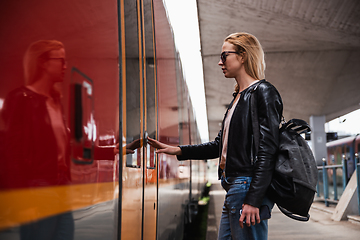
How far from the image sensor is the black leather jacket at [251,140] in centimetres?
184

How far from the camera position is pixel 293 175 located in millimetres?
1805

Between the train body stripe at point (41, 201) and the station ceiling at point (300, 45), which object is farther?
the station ceiling at point (300, 45)

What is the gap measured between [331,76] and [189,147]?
16.0 meters

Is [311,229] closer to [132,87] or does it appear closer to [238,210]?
[238,210]

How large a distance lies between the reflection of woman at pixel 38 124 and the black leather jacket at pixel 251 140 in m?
0.96

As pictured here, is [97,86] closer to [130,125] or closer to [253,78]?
[130,125]

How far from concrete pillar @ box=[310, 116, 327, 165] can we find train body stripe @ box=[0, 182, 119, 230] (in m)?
21.9

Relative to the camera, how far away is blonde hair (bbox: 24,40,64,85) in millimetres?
1049

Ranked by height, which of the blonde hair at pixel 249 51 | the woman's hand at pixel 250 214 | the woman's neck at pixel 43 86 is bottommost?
the woman's hand at pixel 250 214

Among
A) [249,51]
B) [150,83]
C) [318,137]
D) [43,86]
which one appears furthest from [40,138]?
[318,137]

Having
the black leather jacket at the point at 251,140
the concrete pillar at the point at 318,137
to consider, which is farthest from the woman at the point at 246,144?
the concrete pillar at the point at 318,137

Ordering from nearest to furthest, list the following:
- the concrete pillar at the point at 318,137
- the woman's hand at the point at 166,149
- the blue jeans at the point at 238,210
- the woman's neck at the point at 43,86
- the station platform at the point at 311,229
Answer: the woman's neck at the point at 43,86
the blue jeans at the point at 238,210
the woman's hand at the point at 166,149
the station platform at the point at 311,229
the concrete pillar at the point at 318,137

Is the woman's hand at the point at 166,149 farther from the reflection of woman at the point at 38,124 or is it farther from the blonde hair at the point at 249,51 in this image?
the reflection of woman at the point at 38,124

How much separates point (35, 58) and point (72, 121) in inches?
10.0
